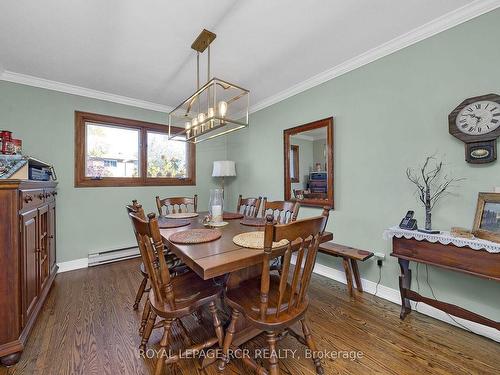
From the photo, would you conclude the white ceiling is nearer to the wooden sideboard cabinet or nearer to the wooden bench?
the wooden sideboard cabinet

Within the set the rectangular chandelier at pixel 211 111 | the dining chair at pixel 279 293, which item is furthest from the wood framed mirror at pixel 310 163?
the dining chair at pixel 279 293

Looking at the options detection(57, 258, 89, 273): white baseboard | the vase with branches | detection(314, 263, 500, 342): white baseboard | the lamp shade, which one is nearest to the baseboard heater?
detection(57, 258, 89, 273): white baseboard

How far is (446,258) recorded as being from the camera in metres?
1.57

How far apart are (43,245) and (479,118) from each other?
3.91 metres

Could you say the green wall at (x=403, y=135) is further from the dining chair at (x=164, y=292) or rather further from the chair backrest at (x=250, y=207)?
the dining chair at (x=164, y=292)

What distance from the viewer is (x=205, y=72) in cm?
263

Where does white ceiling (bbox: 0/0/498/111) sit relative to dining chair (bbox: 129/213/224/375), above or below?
above

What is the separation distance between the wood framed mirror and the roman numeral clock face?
1.13 meters

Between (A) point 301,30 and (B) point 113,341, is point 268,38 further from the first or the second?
(B) point 113,341

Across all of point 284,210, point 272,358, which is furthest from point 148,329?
point 284,210

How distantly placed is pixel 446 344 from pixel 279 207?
157 cm

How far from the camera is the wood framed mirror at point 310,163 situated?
2.64m

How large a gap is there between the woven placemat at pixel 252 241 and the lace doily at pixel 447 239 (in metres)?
1.10

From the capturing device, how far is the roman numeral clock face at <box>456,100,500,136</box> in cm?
157
